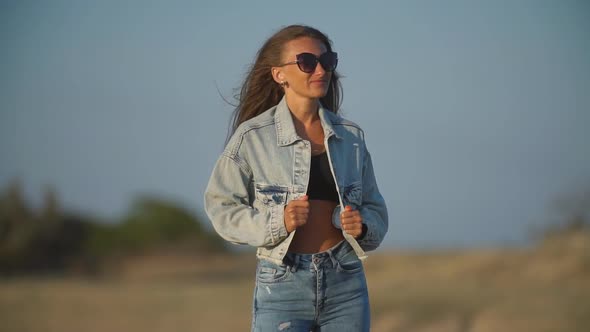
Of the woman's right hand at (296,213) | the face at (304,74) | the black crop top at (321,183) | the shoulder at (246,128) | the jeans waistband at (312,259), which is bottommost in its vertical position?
the jeans waistband at (312,259)

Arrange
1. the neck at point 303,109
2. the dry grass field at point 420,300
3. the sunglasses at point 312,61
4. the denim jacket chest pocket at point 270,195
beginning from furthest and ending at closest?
the dry grass field at point 420,300
the neck at point 303,109
the sunglasses at point 312,61
the denim jacket chest pocket at point 270,195

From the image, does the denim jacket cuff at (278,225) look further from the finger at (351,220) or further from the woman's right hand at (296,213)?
the finger at (351,220)

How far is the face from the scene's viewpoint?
395 cm

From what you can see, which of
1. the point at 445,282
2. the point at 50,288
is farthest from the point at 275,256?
the point at 50,288

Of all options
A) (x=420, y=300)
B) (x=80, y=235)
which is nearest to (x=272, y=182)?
(x=420, y=300)

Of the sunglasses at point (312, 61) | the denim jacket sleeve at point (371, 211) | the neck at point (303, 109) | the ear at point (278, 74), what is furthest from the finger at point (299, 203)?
the ear at point (278, 74)

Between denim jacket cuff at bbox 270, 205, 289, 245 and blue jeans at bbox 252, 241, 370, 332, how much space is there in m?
0.14

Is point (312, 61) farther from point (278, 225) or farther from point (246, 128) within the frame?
point (278, 225)

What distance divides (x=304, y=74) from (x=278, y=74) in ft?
0.78

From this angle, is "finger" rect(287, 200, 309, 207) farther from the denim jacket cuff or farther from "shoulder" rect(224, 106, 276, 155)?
"shoulder" rect(224, 106, 276, 155)

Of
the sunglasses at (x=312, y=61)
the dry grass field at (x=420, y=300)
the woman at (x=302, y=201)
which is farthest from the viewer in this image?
the dry grass field at (x=420, y=300)

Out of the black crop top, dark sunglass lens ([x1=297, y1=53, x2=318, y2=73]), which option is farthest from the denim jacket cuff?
dark sunglass lens ([x1=297, y1=53, x2=318, y2=73])

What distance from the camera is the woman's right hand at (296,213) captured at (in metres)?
3.57

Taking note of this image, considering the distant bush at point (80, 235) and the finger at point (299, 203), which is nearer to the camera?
the finger at point (299, 203)
